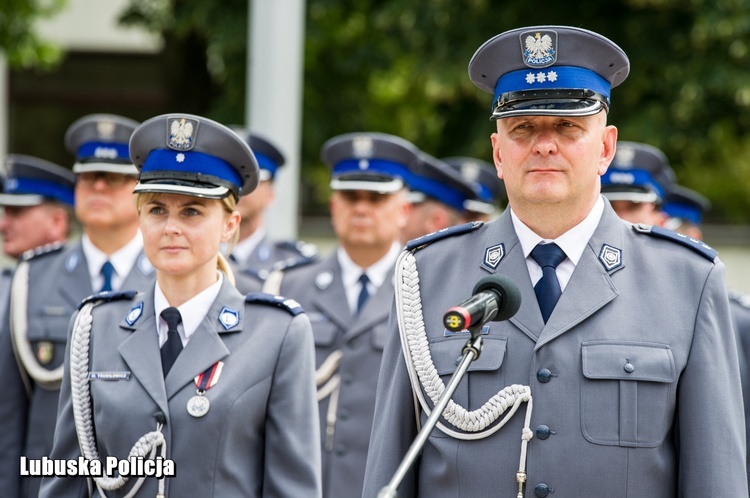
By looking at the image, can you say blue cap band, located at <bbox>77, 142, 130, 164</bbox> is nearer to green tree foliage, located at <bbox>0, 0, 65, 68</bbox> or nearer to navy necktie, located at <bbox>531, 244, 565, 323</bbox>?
navy necktie, located at <bbox>531, 244, 565, 323</bbox>

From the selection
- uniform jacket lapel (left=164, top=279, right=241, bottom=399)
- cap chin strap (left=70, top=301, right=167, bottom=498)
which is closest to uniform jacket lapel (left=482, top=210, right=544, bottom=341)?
uniform jacket lapel (left=164, top=279, right=241, bottom=399)

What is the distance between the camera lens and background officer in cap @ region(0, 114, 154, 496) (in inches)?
196

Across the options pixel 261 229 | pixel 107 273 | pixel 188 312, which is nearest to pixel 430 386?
pixel 188 312

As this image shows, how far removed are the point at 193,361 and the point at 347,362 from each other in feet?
6.84

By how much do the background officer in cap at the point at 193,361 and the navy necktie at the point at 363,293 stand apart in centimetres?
206

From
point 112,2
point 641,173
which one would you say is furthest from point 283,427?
point 112,2

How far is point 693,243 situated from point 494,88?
72 centimetres

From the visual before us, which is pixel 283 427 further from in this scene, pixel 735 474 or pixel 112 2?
pixel 112 2

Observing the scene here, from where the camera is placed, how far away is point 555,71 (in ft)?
10.8

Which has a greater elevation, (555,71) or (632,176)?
(632,176)

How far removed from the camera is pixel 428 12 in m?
10.8

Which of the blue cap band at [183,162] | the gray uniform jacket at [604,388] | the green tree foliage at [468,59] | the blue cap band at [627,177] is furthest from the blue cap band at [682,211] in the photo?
the gray uniform jacket at [604,388]

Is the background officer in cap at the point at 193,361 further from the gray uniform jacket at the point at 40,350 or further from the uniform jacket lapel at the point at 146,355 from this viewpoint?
the gray uniform jacket at the point at 40,350

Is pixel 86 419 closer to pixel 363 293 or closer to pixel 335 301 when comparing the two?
pixel 335 301
